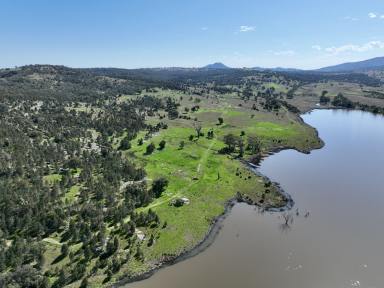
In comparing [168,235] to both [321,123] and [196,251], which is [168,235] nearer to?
[196,251]

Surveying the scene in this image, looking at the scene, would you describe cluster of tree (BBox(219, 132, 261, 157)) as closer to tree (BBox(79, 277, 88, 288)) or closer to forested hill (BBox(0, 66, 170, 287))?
forested hill (BBox(0, 66, 170, 287))

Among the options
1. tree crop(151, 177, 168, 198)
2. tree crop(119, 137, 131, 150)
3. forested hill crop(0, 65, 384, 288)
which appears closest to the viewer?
forested hill crop(0, 65, 384, 288)

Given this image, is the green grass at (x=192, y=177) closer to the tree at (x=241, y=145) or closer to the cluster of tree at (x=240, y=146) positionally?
the cluster of tree at (x=240, y=146)

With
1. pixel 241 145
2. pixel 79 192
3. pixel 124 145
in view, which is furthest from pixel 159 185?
pixel 241 145

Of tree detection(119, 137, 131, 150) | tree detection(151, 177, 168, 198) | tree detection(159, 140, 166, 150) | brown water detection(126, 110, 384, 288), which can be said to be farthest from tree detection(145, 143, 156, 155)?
brown water detection(126, 110, 384, 288)

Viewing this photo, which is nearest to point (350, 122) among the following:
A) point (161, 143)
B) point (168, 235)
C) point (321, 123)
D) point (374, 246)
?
point (321, 123)

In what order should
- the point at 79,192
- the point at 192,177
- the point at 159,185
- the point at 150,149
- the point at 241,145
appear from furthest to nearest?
the point at 241,145
the point at 150,149
the point at 192,177
the point at 159,185
the point at 79,192

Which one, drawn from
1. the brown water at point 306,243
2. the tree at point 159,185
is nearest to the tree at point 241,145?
the brown water at point 306,243

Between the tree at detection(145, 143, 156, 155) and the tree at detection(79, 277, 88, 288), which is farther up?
the tree at detection(145, 143, 156, 155)

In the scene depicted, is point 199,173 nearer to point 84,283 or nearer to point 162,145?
point 162,145
